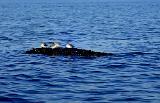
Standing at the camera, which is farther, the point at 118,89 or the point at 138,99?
the point at 118,89

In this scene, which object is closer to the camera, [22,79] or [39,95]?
[39,95]

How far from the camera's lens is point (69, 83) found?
25.8 meters

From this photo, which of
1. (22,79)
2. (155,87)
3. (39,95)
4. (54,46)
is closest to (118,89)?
(155,87)

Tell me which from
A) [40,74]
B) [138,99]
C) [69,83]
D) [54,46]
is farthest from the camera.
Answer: [54,46]

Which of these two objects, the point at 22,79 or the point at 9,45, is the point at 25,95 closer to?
the point at 22,79

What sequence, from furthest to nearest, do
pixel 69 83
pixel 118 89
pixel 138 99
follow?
pixel 69 83 → pixel 118 89 → pixel 138 99

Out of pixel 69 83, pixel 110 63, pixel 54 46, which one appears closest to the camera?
pixel 69 83

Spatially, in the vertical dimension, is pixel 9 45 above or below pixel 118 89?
above

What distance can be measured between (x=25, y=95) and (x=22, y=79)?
3950 millimetres

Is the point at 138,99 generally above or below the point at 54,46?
below

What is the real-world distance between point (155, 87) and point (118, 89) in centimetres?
203

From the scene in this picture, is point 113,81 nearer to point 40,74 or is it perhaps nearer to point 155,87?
point 155,87

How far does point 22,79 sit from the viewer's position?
26750 mm

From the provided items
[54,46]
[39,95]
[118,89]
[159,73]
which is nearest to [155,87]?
[118,89]
